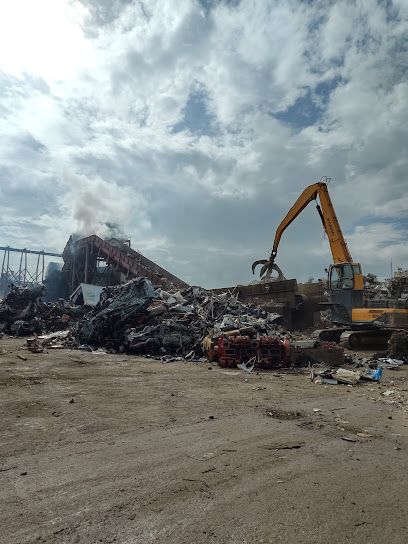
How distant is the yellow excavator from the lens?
12.8 metres

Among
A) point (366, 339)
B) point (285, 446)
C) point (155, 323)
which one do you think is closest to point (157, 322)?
point (155, 323)

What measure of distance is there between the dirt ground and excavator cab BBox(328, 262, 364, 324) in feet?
25.1

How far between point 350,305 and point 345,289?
58 centimetres

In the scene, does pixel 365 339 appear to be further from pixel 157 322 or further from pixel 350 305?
pixel 157 322

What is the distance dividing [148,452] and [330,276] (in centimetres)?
1212

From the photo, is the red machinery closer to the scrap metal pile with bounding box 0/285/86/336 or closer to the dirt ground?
the dirt ground

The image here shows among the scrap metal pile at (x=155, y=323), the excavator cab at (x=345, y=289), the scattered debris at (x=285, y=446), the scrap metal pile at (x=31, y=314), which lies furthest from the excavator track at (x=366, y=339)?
the scrap metal pile at (x=31, y=314)

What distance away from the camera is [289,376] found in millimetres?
8750

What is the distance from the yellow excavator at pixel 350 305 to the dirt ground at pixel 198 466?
664cm

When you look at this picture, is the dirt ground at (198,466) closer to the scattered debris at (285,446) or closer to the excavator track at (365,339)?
the scattered debris at (285,446)

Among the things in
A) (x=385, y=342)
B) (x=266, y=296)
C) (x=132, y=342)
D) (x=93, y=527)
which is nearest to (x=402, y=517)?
(x=93, y=527)

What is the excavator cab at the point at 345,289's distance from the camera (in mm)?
13820

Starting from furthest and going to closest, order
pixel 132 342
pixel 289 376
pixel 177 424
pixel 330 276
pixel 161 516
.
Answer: pixel 330 276 < pixel 132 342 < pixel 289 376 < pixel 177 424 < pixel 161 516

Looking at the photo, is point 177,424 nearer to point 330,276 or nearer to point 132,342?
point 132,342
